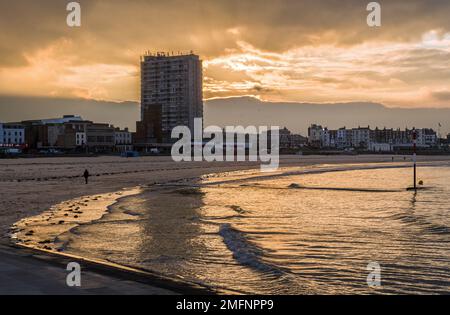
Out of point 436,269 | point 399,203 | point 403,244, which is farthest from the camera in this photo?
point 399,203

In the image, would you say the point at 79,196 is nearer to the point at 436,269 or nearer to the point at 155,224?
the point at 155,224

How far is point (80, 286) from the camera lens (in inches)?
436

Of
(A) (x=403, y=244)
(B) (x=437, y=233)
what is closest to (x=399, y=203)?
(B) (x=437, y=233)

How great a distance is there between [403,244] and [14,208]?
22611mm

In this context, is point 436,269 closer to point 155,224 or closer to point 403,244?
point 403,244

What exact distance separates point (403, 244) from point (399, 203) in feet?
53.1

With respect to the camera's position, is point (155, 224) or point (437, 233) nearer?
point (437, 233)

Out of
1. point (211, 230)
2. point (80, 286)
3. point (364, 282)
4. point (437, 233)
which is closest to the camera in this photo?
point (80, 286)

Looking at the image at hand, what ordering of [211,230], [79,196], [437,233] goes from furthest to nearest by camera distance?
[79,196], [211,230], [437,233]

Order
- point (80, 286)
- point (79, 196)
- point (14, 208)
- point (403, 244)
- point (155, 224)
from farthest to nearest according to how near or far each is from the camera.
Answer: point (79, 196), point (14, 208), point (155, 224), point (403, 244), point (80, 286)
